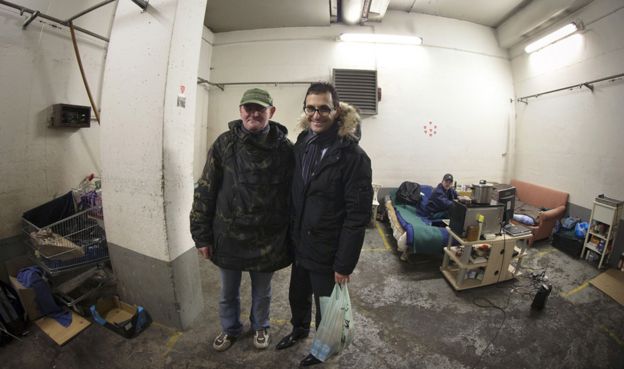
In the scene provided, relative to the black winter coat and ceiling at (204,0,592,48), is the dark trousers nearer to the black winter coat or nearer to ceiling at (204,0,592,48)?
the black winter coat

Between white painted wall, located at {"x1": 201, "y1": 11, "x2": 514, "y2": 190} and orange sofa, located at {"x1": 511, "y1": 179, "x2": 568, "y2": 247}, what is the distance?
28.5 inches

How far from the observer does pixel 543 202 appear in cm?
423

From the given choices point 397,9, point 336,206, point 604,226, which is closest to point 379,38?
point 397,9

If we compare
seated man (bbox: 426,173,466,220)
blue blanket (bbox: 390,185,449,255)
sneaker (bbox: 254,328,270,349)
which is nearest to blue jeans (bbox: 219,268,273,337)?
sneaker (bbox: 254,328,270,349)

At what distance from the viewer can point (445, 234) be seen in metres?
2.97

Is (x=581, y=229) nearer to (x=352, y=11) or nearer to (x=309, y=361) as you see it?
(x=309, y=361)

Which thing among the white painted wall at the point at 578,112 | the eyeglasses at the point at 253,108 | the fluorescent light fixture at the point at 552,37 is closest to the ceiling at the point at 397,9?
the fluorescent light fixture at the point at 552,37

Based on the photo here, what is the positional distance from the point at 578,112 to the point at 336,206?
5.09 m

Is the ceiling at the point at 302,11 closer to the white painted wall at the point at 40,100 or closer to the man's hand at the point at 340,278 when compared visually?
the white painted wall at the point at 40,100

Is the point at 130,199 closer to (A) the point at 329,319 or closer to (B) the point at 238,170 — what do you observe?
(B) the point at 238,170

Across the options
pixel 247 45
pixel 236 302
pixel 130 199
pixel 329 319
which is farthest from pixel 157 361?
pixel 247 45

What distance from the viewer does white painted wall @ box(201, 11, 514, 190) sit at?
174 inches

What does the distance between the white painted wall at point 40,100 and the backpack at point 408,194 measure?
461 cm

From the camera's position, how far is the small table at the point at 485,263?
2428 mm
